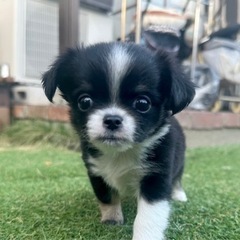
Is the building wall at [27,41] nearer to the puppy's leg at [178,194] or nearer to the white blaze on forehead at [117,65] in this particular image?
the puppy's leg at [178,194]

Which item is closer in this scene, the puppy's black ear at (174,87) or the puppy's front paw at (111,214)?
the puppy's black ear at (174,87)

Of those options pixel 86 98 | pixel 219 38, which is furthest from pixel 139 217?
pixel 219 38

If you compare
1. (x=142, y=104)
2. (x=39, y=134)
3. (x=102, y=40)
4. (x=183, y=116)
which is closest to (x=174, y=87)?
(x=142, y=104)

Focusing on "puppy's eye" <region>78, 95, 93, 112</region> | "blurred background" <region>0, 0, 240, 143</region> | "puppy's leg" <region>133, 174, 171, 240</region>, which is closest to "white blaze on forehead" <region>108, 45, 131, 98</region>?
"puppy's eye" <region>78, 95, 93, 112</region>

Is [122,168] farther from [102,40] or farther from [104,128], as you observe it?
[102,40]

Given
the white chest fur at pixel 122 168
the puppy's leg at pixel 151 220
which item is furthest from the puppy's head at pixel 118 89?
the puppy's leg at pixel 151 220

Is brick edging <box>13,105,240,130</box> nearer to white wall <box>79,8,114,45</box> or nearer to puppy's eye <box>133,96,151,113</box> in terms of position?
white wall <box>79,8,114,45</box>
